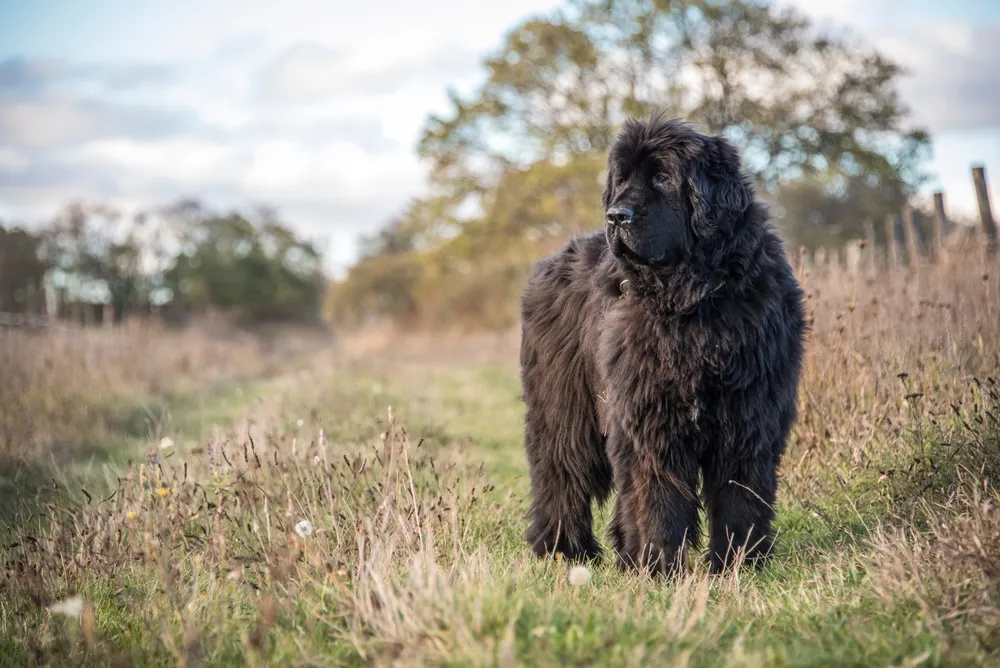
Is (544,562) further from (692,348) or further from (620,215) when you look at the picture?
(620,215)

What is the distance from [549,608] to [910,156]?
74.4 feet

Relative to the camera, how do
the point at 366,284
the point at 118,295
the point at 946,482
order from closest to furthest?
1. the point at 946,482
2. the point at 118,295
3. the point at 366,284

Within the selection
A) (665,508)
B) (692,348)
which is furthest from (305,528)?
(692,348)

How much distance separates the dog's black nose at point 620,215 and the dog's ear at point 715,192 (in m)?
0.31

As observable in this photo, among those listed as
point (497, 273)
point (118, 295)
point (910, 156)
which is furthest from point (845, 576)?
point (118, 295)

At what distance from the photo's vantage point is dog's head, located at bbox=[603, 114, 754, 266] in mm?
3701

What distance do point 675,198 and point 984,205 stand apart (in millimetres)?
5991

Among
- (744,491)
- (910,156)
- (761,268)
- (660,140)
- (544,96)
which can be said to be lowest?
(744,491)

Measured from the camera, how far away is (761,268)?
3.73 m

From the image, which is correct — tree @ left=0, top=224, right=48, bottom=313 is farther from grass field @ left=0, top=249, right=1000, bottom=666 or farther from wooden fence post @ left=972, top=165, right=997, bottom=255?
wooden fence post @ left=972, top=165, right=997, bottom=255

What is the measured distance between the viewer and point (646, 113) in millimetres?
21391

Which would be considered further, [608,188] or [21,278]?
[21,278]

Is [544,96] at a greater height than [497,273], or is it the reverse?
[544,96]

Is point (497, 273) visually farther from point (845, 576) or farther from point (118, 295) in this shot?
point (845, 576)
